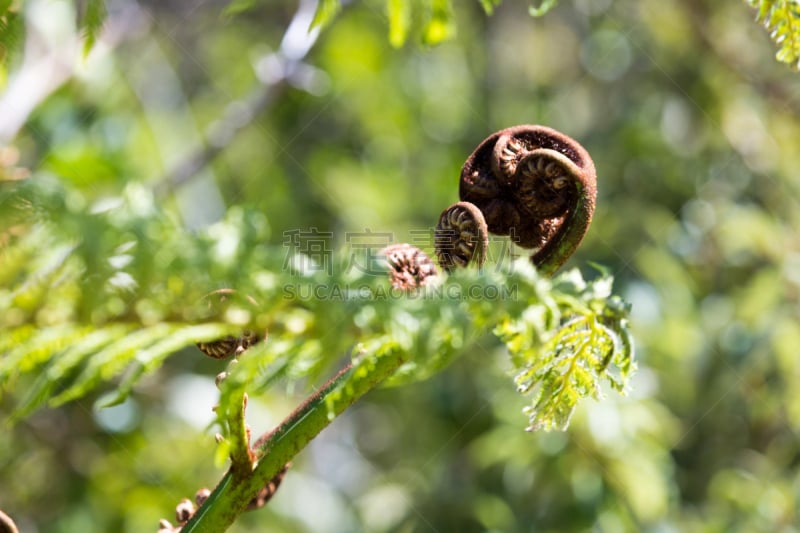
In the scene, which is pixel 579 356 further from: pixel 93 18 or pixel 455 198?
pixel 455 198

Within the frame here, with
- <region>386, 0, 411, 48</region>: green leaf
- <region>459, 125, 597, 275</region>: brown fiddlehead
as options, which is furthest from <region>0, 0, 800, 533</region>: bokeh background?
<region>459, 125, 597, 275</region>: brown fiddlehead

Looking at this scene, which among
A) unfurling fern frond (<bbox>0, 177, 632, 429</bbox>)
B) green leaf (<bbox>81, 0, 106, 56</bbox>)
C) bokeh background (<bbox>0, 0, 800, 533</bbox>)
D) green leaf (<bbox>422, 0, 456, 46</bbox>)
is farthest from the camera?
bokeh background (<bbox>0, 0, 800, 533</bbox>)

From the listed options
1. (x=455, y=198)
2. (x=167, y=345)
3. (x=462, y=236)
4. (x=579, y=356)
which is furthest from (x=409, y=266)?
(x=455, y=198)

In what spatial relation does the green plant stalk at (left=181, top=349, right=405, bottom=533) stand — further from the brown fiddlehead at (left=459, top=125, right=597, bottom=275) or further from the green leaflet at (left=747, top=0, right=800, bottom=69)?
the green leaflet at (left=747, top=0, right=800, bottom=69)

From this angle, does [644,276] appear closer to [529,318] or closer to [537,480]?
[537,480]

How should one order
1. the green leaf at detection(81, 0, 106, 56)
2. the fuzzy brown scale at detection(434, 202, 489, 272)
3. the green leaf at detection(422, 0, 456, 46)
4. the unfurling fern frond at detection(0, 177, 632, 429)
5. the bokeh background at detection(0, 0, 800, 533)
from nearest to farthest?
1. the unfurling fern frond at detection(0, 177, 632, 429)
2. the fuzzy brown scale at detection(434, 202, 489, 272)
3. the green leaf at detection(81, 0, 106, 56)
4. the green leaf at detection(422, 0, 456, 46)
5. the bokeh background at detection(0, 0, 800, 533)

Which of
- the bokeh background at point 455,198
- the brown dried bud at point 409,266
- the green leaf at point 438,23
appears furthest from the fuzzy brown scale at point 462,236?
the bokeh background at point 455,198

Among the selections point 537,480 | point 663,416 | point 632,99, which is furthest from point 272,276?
point 632,99
